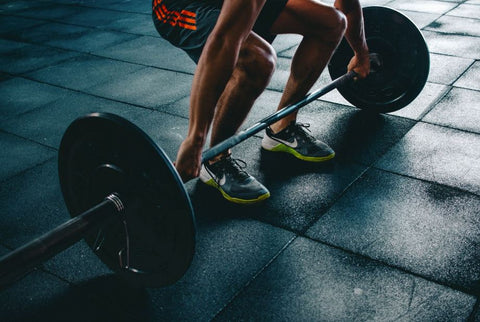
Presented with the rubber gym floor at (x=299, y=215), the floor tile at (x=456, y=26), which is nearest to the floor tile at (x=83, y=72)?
the rubber gym floor at (x=299, y=215)

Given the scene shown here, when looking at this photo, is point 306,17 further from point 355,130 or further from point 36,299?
point 36,299

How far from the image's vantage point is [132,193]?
1435mm

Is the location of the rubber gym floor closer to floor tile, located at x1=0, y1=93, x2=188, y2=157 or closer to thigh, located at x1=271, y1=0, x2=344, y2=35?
floor tile, located at x1=0, y1=93, x2=188, y2=157

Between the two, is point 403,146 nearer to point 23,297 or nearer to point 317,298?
point 317,298

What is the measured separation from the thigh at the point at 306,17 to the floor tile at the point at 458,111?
1.02 m

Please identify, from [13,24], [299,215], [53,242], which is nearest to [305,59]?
[299,215]

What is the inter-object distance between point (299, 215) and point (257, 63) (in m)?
0.66

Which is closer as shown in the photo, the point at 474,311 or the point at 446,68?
the point at 474,311

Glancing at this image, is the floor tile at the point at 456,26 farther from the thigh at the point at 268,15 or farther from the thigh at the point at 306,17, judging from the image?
the thigh at the point at 268,15

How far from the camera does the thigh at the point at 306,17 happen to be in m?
2.04

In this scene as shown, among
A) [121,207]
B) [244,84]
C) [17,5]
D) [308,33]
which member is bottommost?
[17,5]

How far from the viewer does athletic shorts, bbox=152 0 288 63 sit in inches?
74.7

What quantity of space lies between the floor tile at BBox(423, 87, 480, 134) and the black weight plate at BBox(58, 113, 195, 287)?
6.22 ft

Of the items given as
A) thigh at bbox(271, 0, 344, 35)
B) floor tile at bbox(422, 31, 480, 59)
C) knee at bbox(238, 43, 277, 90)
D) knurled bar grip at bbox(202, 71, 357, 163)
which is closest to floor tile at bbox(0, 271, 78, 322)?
knurled bar grip at bbox(202, 71, 357, 163)
